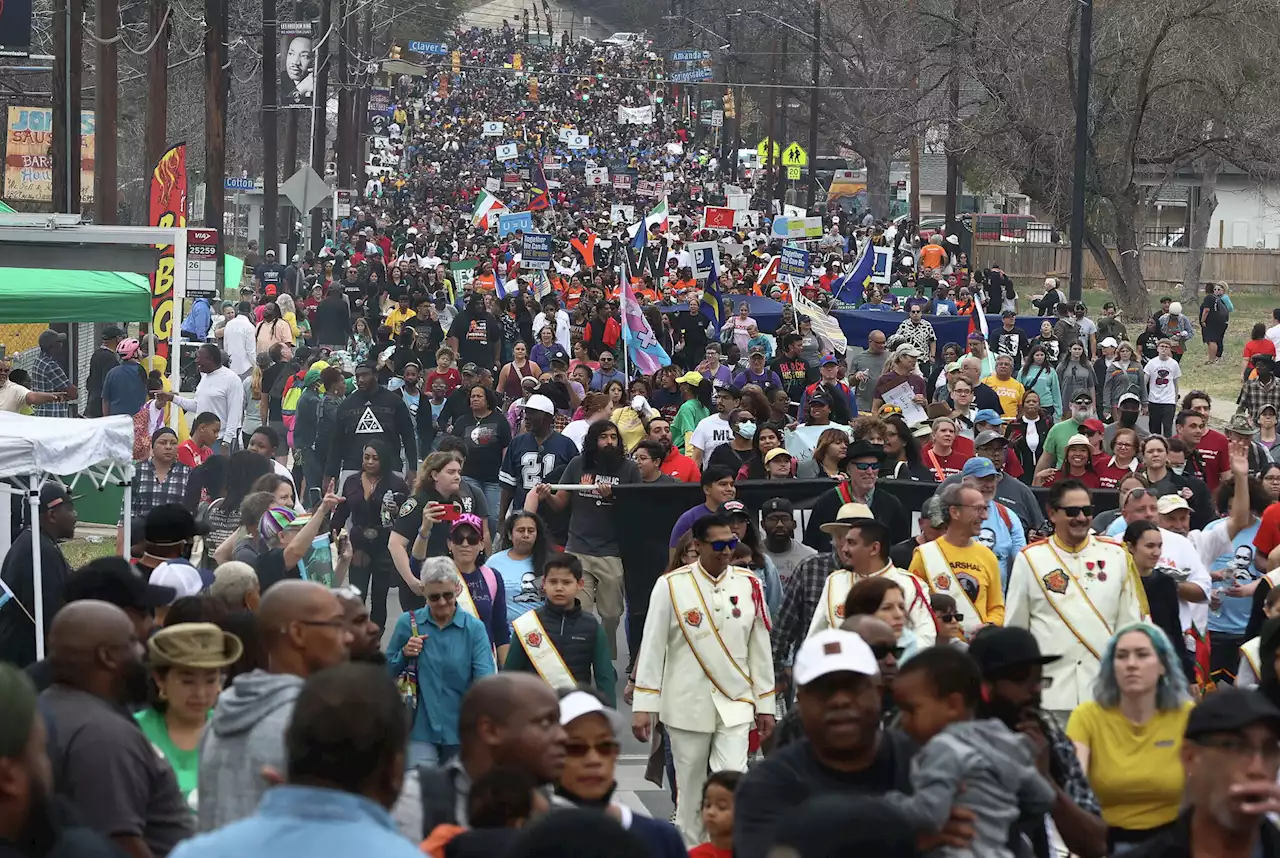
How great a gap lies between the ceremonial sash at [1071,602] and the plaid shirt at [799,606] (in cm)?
91

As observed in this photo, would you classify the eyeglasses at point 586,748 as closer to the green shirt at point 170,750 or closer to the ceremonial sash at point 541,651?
the green shirt at point 170,750

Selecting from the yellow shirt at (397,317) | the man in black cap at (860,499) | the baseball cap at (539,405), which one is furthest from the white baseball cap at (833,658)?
the yellow shirt at (397,317)

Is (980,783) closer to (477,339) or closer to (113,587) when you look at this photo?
(113,587)

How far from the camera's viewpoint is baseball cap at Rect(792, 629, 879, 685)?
4805 mm

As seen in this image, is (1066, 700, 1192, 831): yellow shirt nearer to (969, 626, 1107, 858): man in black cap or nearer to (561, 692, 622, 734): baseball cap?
(969, 626, 1107, 858): man in black cap

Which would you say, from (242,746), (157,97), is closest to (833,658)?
(242,746)

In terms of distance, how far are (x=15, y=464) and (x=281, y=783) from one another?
6684mm

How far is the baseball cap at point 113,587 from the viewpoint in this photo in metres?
6.12

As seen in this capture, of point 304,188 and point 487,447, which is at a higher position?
point 304,188

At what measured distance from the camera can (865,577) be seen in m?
8.23

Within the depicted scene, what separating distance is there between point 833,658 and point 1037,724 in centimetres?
92

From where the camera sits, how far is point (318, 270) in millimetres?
41562

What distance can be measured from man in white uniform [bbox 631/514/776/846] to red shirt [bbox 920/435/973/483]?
183 inches

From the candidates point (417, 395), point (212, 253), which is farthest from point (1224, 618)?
point (212, 253)
